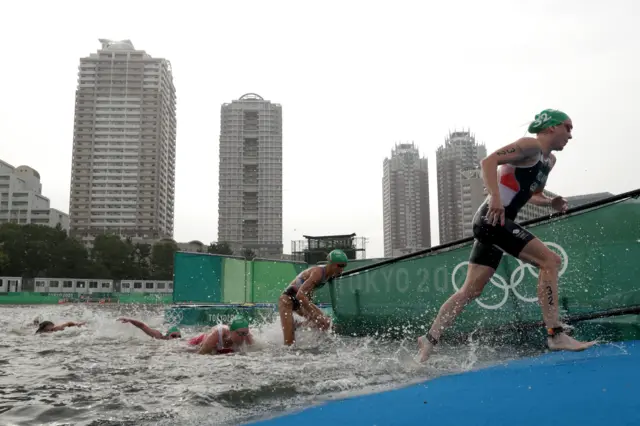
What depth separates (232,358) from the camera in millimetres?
5859

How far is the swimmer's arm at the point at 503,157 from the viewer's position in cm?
363

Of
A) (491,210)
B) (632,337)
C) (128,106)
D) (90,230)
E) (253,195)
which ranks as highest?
(128,106)

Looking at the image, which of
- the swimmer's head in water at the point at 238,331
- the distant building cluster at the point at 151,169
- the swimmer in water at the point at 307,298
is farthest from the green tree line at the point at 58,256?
the swimmer's head in water at the point at 238,331

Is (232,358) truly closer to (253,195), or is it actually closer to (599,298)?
(599,298)

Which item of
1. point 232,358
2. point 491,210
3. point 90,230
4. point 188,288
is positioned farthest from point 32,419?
point 90,230

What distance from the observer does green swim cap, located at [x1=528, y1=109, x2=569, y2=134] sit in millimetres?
3791

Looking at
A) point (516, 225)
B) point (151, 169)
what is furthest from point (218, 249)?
point (516, 225)

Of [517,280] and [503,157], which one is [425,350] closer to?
[503,157]

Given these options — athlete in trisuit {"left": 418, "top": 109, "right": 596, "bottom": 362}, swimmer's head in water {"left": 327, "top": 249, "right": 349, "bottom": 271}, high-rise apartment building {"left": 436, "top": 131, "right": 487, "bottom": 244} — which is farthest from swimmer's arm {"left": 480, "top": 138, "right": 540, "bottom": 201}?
high-rise apartment building {"left": 436, "top": 131, "right": 487, "bottom": 244}

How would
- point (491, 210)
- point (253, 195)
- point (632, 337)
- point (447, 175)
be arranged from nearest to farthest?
point (491, 210)
point (632, 337)
point (447, 175)
point (253, 195)

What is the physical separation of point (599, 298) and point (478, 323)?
1361 mm

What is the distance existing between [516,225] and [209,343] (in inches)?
177

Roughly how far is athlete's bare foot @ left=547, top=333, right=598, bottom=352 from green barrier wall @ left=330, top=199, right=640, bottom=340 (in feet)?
4.92

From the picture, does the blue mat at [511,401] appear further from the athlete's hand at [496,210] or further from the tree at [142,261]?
the tree at [142,261]
